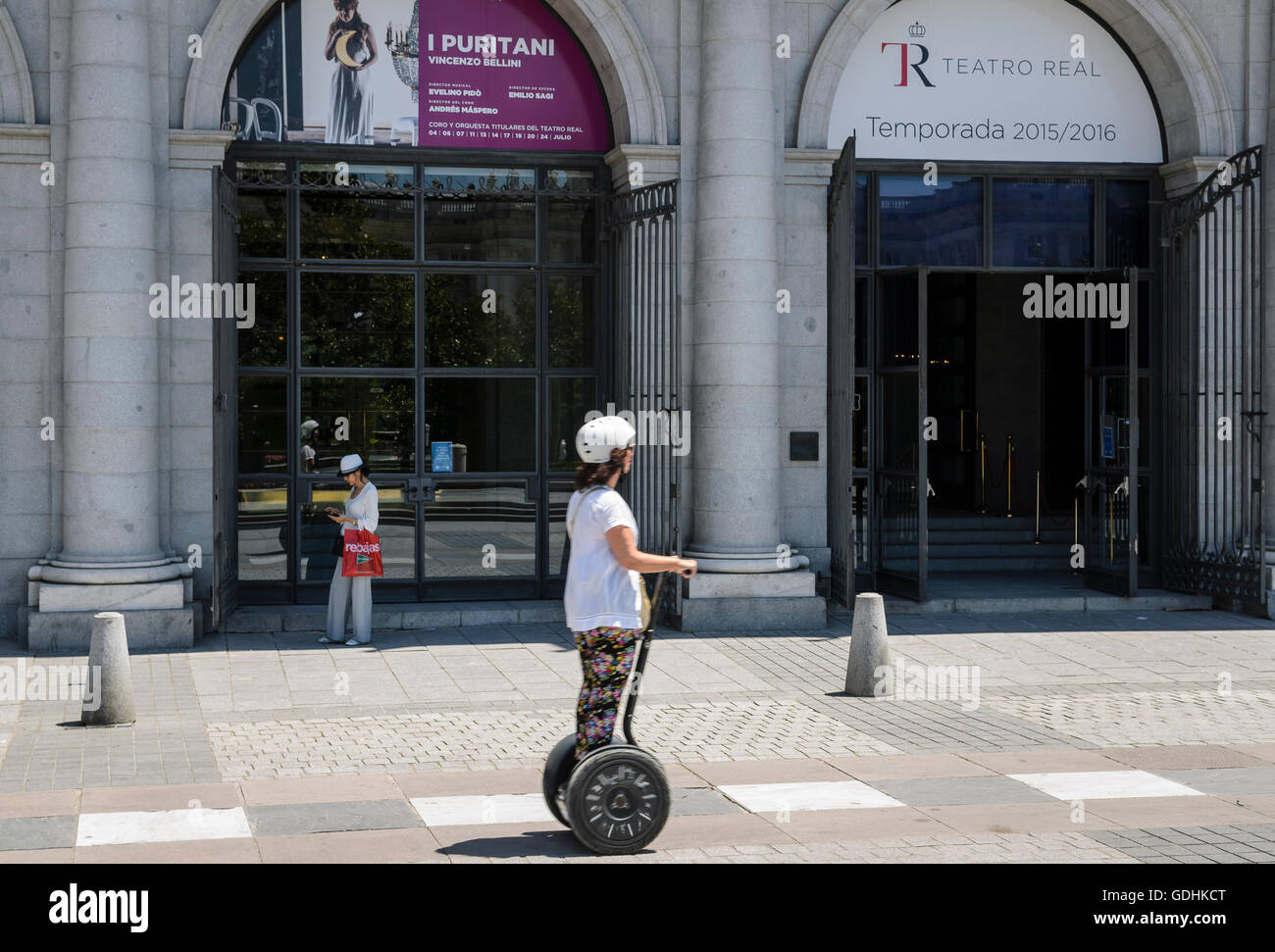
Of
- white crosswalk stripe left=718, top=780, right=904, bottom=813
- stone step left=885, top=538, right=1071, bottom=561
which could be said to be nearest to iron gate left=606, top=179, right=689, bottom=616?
stone step left=885, top=538, right=1071, bottom=561

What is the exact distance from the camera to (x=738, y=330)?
45.1ft

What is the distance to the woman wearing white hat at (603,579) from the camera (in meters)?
6.55

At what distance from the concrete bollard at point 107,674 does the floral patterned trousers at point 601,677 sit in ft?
13.2

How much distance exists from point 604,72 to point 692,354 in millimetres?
2747

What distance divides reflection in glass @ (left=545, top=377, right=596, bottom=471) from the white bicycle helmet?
8.02 metres

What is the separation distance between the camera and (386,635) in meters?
13.4

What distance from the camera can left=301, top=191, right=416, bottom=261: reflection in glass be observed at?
1412cm

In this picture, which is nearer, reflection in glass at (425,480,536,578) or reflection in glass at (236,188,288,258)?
reflection in glass at (236,188,288,258)

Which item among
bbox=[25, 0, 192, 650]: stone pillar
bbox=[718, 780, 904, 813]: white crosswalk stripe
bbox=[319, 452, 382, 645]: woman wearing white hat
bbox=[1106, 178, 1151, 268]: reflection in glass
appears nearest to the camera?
bbox=[718, 780, 904, 813]: white crosswalk stripe

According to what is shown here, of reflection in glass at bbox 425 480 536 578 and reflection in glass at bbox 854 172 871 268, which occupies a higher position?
reflection in glass at bbox 854 172 871 268

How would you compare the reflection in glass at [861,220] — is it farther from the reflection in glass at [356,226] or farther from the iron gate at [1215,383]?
the reflection in glass at [356,226]
